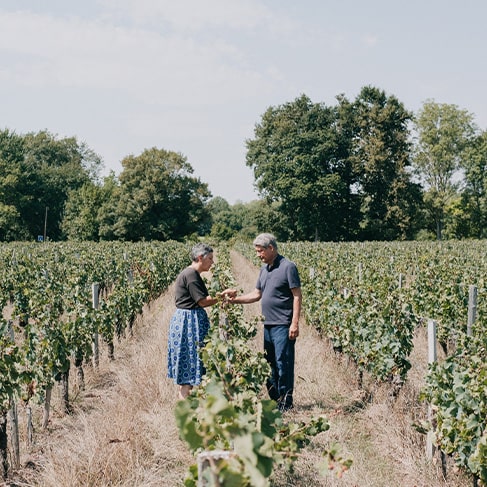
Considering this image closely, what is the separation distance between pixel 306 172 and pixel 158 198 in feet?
45.1

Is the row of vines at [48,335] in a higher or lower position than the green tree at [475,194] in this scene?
lower

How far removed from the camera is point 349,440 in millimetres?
4453

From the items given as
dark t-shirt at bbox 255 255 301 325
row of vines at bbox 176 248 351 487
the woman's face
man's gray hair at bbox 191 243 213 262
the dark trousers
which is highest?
man's gray hair at bbox 191 243 213 262

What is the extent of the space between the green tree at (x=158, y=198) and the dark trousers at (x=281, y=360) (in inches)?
1681

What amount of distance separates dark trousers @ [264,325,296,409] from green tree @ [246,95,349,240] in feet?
124

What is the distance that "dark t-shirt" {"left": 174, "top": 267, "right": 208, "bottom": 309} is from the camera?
460cm

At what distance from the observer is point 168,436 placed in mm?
4348

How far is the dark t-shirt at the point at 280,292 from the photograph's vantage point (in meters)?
4.88

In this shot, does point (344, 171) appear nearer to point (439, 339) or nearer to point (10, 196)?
point (10, 196)

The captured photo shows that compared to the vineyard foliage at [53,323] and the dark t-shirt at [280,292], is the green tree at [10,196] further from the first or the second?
the dark t-shirt at [280,292]

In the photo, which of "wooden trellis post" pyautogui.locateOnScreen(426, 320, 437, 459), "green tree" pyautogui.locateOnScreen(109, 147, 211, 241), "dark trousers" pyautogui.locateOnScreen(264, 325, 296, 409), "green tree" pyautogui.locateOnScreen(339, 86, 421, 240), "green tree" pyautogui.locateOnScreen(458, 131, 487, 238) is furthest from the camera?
"green tree" pyautogui.locateOnScreen(458, 131, 487, 238)

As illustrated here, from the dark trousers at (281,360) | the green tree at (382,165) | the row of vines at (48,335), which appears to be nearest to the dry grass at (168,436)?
the dark trousers at (281,360)

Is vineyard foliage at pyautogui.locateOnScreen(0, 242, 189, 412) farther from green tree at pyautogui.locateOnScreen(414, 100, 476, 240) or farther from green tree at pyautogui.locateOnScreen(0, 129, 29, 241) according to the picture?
green tree at pyautogui.locateOnScreen(414, 100, 476, 240)

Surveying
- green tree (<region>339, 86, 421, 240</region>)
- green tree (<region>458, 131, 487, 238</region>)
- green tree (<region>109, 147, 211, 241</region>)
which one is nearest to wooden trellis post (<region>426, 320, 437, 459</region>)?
green tree (<region>339, 86, 421, 240</region>)
